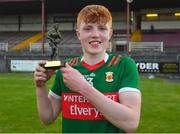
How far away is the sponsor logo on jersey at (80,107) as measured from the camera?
2.46 metres

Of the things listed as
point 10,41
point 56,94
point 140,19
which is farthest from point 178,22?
point 56,94

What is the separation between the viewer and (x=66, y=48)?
119 ft

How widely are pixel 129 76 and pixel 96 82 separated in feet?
0.66

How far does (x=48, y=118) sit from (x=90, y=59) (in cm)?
52

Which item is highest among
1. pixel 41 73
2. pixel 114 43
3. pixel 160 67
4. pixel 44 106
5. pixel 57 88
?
pixel 114 43

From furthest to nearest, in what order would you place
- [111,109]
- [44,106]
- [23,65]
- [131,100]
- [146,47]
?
[146,47] < [23,65] < [44,106] < [131,100] < [111,109]

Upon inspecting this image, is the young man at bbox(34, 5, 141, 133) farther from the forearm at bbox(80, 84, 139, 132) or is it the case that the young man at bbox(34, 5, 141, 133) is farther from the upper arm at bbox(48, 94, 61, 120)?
the upper arm at bbox(48, 94, 61, 120)

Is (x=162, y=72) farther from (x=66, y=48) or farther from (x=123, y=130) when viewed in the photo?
(x=123, y=130)

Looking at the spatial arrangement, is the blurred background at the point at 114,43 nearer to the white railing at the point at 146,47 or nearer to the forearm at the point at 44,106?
the white railing at the point at 146,47

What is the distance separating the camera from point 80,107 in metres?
2.52

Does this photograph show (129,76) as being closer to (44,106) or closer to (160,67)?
(44,106)

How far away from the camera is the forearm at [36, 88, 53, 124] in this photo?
2659 mm

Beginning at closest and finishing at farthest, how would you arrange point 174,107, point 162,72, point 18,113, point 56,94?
point 56,94
point 18,113
point 174,107
point 162,72

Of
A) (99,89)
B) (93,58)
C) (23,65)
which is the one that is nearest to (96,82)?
(99,89)
